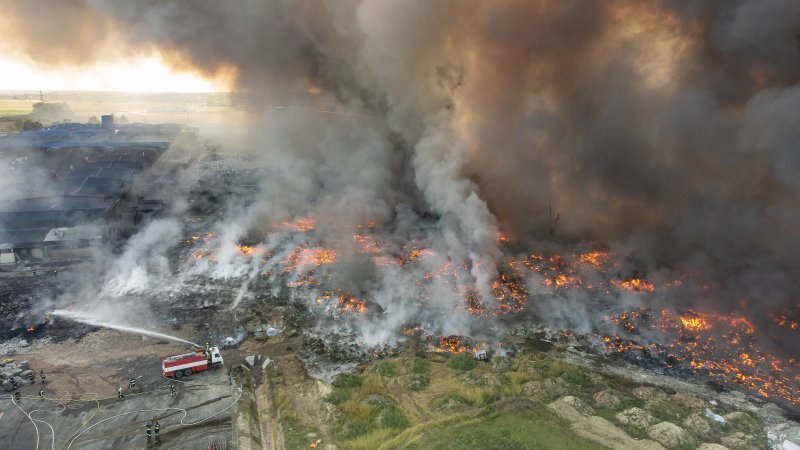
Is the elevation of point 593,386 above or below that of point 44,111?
below

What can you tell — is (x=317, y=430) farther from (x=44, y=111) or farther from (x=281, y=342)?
(x=44, y=111)

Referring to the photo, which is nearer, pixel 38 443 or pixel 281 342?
pixel 38 443

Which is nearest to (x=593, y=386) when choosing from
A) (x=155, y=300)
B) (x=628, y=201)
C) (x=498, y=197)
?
(x=628, y=201)

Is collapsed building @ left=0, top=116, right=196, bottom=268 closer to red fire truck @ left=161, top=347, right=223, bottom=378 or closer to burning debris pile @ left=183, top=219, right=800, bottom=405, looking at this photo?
burning debris pile @ left=183, top=219, right=800, bottom=405

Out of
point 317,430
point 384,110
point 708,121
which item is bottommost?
point 317,430

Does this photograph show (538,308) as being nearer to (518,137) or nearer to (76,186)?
(518,137)
